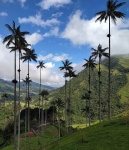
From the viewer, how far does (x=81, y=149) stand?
35.1 metres

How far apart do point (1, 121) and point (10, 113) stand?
1344cm

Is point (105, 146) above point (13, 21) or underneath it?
underneath

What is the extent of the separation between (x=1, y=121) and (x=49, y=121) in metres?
36.8

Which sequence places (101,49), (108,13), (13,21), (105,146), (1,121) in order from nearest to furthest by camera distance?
1. (105,146)
2. (13,21)
3. (108,13)
4. (101,49)
5. (1,121)

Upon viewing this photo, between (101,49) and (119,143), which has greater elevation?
(101,49)

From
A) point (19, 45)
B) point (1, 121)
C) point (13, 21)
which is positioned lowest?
point (1, 121)

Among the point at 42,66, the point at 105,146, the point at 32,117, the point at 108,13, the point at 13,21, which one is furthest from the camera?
the point at 32,117

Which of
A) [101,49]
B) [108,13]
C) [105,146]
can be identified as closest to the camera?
[105,146]

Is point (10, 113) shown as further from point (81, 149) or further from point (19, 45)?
point (81, 149)

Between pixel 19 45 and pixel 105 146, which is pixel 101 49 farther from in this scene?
pixel 105 146

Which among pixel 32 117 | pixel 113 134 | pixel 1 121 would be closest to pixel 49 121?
pixel 32 117

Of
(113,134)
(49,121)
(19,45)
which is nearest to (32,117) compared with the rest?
(49,121)

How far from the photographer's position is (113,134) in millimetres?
38625

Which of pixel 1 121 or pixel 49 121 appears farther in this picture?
pixel 1 121
